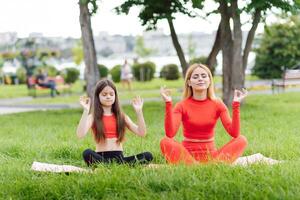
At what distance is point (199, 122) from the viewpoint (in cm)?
674

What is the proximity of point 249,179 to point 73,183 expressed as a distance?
161 cm

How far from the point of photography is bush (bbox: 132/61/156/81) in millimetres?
34719

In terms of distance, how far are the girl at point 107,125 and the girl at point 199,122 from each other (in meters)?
0.32

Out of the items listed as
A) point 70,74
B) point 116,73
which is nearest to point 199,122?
point 116,73

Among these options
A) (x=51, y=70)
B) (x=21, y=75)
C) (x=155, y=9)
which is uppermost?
(x=155, y=9)

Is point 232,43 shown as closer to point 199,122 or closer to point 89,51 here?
point 89,51

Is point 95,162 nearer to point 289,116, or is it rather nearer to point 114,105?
point 114,105

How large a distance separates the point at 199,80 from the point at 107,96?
107cm

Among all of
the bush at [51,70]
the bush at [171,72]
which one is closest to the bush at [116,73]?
the bush at [171,72]

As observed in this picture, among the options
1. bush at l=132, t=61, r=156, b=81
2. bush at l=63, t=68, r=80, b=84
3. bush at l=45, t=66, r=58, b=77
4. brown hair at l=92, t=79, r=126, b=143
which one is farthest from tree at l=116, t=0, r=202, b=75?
bush at l=45, t=66, r=58, b=77

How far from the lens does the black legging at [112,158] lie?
664 cm

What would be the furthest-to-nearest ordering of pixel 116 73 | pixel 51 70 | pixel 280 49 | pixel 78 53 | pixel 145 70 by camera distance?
pixel 78 53 < pixel 51 70 < pixel 145 70 < pixel 116 73 < pixel 280 49

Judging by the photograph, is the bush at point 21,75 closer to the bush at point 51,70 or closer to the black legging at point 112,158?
the bush at point 51,70

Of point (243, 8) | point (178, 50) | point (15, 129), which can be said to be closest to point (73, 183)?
point (15, 129)
